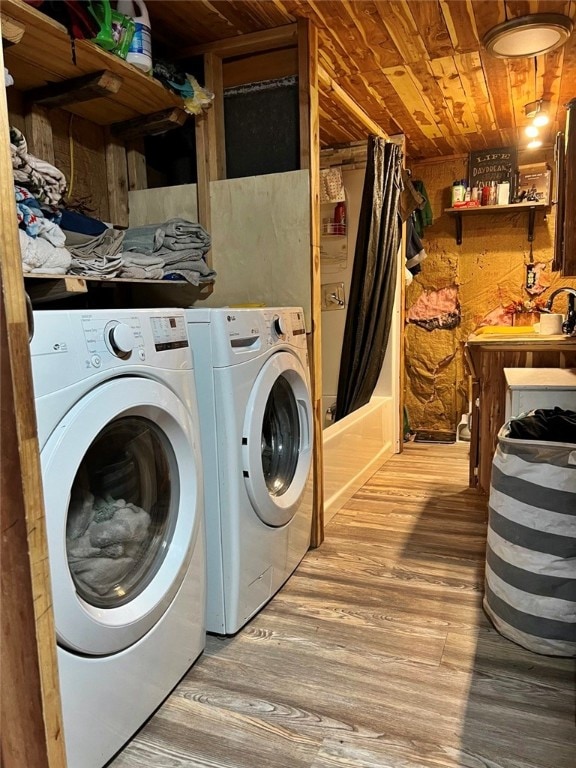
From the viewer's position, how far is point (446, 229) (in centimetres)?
419

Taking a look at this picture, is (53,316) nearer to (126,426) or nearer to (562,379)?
(126,426)

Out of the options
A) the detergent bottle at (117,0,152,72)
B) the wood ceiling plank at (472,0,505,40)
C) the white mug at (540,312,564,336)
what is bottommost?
the white mug at (540,312,564,336)

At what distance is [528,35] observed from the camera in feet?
7.10

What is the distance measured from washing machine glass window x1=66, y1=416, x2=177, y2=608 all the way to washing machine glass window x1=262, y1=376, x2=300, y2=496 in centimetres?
65

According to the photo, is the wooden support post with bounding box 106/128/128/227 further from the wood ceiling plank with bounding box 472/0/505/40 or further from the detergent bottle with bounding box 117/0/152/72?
the wood ceiling plank with bounding box 472/0/505/40

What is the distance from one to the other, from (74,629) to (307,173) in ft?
5.85

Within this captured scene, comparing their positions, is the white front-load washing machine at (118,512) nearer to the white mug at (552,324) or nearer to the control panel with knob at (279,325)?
the control panel with knob at (279,325)

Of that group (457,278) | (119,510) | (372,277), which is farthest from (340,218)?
(119,510)

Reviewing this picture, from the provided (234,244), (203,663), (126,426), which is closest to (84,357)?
(126,426)

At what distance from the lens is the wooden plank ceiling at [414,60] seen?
6.52ft

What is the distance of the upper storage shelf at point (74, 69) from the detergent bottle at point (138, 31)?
5 cm

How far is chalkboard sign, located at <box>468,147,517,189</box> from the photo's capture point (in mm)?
3893

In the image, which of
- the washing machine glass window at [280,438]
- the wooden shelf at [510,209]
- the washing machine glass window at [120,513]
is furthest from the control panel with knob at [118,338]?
the wooden shelf at [510,209]

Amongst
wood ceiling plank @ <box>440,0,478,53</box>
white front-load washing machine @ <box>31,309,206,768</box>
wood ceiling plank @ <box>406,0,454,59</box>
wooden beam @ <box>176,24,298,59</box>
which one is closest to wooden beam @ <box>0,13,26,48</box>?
white front-load washing machine @ <box>31,309,206,768</box>
